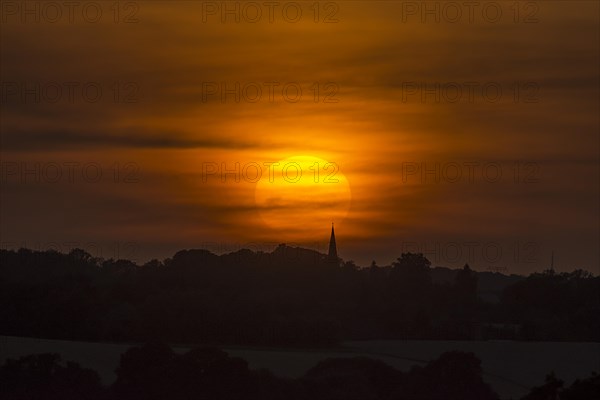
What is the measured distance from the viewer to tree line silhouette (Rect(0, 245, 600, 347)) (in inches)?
3917

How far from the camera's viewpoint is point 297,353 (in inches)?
3573

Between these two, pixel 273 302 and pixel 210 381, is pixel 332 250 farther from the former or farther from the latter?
pixel 210 381

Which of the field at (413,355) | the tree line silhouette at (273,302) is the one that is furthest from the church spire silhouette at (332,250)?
the field at (413,355)

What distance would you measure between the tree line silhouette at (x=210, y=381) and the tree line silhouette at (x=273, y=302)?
73.6ft

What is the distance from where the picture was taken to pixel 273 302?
369 ft

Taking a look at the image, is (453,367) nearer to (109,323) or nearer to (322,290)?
(109,323)

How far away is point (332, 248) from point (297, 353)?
7329 centimetres

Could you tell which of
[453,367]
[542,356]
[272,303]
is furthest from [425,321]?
[453,367]

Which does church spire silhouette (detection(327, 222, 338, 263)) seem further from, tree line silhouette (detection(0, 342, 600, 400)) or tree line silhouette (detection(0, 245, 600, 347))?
tree line silhouette (detection(0, 342, 600, 400))

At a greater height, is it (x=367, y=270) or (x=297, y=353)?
(x=367, y=270)

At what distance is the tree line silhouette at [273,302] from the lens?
9950 cm

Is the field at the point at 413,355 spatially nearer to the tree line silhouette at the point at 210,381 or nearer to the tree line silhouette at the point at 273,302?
the tree line silhouette at the point at 210,381

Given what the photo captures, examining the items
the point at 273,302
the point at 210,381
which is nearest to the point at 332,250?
the point at 273,302

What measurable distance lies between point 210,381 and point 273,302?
41.4 meters
